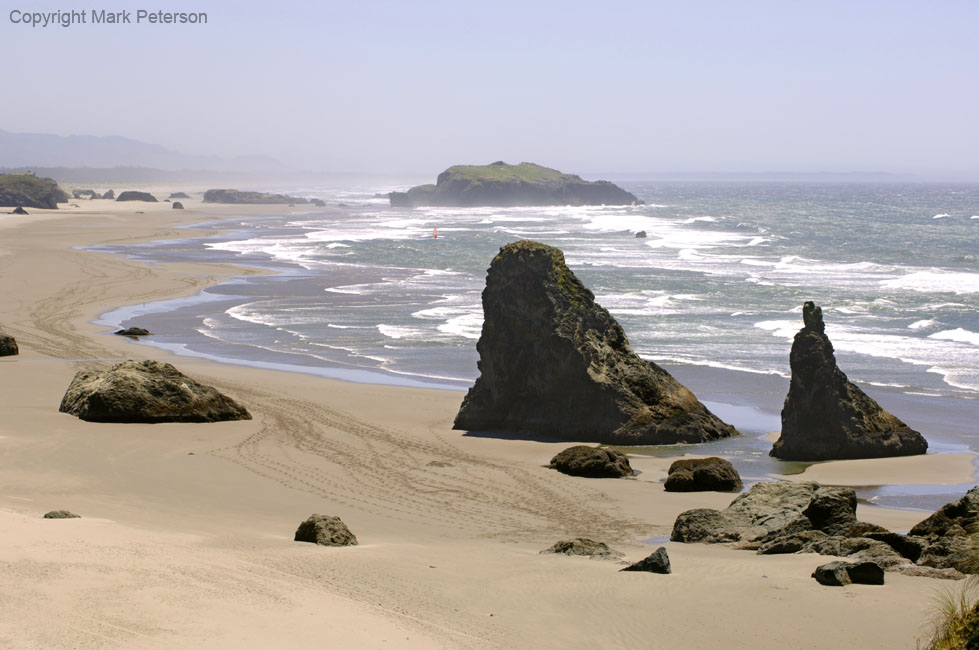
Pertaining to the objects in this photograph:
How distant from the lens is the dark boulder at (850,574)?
9836 millimetres

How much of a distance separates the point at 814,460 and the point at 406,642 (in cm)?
1214

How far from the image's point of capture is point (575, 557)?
37.3 ft

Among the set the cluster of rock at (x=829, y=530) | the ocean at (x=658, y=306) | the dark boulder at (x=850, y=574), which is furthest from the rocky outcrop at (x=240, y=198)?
the dark boulder at (x=850, y=574)

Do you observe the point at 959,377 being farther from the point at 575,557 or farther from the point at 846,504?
the point at 575,557

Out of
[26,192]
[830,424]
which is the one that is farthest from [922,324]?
[26,192]

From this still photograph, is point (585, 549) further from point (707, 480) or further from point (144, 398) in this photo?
point (144, 398)

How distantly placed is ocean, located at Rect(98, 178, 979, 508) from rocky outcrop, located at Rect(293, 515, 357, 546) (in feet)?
37.5

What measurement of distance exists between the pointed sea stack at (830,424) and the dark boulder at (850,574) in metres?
9.05

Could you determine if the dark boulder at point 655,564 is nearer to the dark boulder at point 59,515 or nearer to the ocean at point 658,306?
the dark boulder at point 59,515

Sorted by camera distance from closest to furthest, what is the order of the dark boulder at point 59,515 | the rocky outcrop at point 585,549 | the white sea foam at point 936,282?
the rocky outcrop at point 585,549 → the dark boulder at point 59,515 → the white sea foam at point 936,282

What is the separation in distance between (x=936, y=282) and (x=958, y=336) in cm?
1740

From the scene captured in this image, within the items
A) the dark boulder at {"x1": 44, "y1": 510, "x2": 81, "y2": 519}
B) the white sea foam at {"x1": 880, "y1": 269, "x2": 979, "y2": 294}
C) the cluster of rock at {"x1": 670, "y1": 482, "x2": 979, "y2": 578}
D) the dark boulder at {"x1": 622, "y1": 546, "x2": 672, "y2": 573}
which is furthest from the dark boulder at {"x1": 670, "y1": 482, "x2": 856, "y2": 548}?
the white sea foam at {"x1": 880, "y1": 269, "x2": 979, "y2": 294}

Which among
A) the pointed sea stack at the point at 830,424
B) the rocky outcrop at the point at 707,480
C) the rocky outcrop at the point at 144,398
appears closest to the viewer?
the rocky outcrop at the point at 707,480

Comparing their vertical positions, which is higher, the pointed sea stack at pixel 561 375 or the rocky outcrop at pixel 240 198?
the rocky outcrop at pixel 240 198
